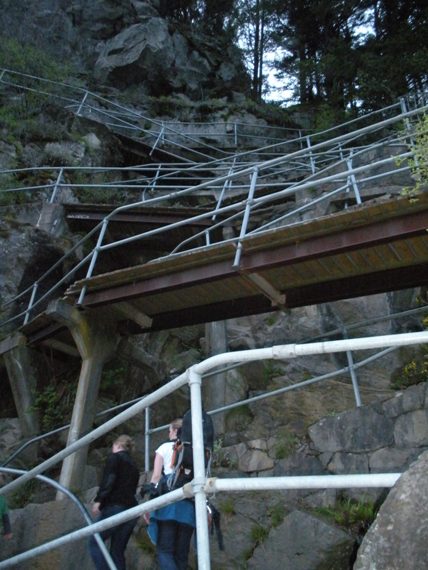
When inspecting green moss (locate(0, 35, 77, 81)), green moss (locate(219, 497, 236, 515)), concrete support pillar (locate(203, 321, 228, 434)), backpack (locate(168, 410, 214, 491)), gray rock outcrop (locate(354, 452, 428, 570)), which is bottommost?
gray rock outcrop (locate(354, 452, 428, 570))

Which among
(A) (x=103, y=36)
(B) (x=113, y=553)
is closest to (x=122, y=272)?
(B) (x=113, y=553)

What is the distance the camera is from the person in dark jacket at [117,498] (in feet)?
16.4

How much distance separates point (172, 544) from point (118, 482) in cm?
99

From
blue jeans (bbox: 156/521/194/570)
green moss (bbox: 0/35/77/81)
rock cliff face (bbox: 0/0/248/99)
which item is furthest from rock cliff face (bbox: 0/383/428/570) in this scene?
rock cliff face (bbox: 0/0/248/99)

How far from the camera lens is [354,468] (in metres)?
5.81

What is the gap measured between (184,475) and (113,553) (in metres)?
1.36

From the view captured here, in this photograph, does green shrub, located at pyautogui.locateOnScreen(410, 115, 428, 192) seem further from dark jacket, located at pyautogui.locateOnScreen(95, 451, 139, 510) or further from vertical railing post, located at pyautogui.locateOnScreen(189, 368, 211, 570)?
dark jacket, located at pyautogui.locateOnScreen(95, 451, 139, 510)

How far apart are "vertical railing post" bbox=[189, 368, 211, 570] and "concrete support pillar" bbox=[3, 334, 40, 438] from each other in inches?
293

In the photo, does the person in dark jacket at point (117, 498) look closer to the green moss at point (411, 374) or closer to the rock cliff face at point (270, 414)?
the rock cliff face at point (270, 414)

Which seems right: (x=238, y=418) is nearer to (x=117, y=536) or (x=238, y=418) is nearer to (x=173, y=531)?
(x=117, y=536)

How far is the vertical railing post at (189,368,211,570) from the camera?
2.69 meters

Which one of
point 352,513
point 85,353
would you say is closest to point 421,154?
point 352,513

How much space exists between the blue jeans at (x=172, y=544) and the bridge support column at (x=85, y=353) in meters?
3.85

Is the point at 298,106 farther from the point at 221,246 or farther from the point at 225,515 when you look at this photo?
the point at 225,515
